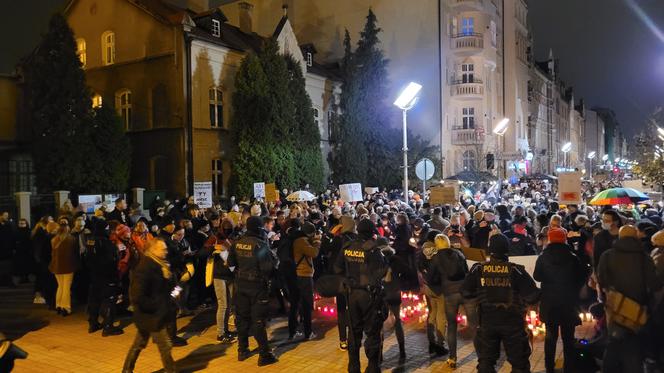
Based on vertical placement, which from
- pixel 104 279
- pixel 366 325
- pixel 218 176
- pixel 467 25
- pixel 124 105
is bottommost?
pixel 366 325

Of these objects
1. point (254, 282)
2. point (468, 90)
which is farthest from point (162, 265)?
point (468, 90)

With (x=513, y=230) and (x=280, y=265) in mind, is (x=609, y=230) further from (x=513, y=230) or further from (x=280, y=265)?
(x=280, y=265)

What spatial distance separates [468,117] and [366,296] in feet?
112

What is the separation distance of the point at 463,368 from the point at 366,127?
28089 mm

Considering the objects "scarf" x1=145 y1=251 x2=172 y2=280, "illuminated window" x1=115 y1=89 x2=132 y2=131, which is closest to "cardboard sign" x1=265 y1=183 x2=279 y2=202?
"scarf" x1=145 y1=251 x2=172 y2=280

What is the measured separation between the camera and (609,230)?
8680 mm

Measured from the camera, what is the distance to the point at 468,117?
38.9 m

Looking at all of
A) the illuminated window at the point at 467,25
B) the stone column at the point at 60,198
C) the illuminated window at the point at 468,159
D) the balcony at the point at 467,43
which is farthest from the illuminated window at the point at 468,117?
the stone column at the point at 60,198

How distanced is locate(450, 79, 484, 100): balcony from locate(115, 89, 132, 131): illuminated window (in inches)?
859

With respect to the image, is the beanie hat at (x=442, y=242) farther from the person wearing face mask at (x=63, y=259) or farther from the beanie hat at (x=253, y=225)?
the person wearing face mask at (x=63, y=259)

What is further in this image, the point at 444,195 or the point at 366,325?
the point at 444,195

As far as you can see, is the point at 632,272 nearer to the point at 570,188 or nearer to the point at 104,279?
the point at 570,188

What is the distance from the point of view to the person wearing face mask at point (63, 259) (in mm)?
10508

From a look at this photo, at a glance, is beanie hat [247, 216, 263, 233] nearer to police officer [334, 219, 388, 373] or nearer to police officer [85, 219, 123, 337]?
police officer [334, 219, 388, 373]
